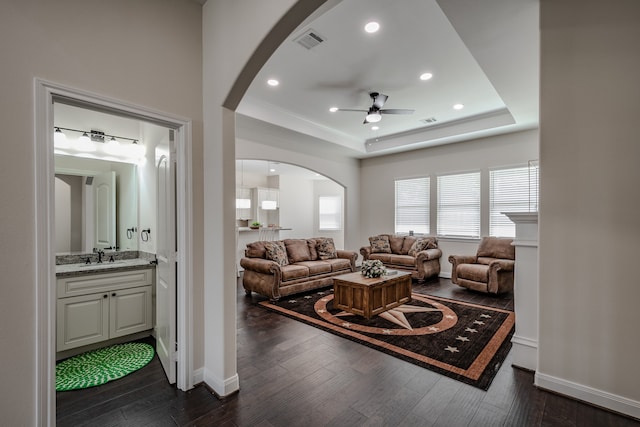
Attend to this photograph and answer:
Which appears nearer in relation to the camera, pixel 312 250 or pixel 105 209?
pixel 105 209

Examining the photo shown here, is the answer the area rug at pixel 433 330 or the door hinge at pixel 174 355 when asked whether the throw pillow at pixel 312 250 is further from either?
the door hinge at pixel 174 355

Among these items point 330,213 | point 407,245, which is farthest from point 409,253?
point 330,213

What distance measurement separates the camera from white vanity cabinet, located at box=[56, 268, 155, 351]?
9.15 ft

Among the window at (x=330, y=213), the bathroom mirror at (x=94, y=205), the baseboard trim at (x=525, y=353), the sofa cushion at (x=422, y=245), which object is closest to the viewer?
the baseboard trim at (x=525, y=353)

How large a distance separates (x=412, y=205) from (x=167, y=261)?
20.3 ft

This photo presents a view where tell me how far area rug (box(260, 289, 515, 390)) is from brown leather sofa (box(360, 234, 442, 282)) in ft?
4.18

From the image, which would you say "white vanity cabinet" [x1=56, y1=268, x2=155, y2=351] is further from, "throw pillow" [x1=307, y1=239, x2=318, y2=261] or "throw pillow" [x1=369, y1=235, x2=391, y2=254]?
"throw pillow" [x1=369, y1=235, x2=391, y2=254]

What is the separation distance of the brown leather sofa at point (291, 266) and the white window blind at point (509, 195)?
3121 millimetres

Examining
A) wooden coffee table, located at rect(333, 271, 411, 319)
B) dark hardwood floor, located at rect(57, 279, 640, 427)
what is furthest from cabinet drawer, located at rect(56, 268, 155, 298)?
wooden coffee table, located at rect(333, 271, 411, 319)

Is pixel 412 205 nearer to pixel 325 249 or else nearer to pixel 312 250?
pixel 325 249

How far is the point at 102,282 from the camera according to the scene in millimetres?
2990

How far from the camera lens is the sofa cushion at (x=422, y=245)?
21.7 ft

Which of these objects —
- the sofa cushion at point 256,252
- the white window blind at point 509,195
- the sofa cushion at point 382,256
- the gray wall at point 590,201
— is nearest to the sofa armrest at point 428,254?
the sofa cushion at point 382,256

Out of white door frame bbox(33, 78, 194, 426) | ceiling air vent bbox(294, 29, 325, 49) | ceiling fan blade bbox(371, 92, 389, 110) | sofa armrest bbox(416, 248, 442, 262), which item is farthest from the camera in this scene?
sofa armrest bbox(416, 248, 442, 262)
